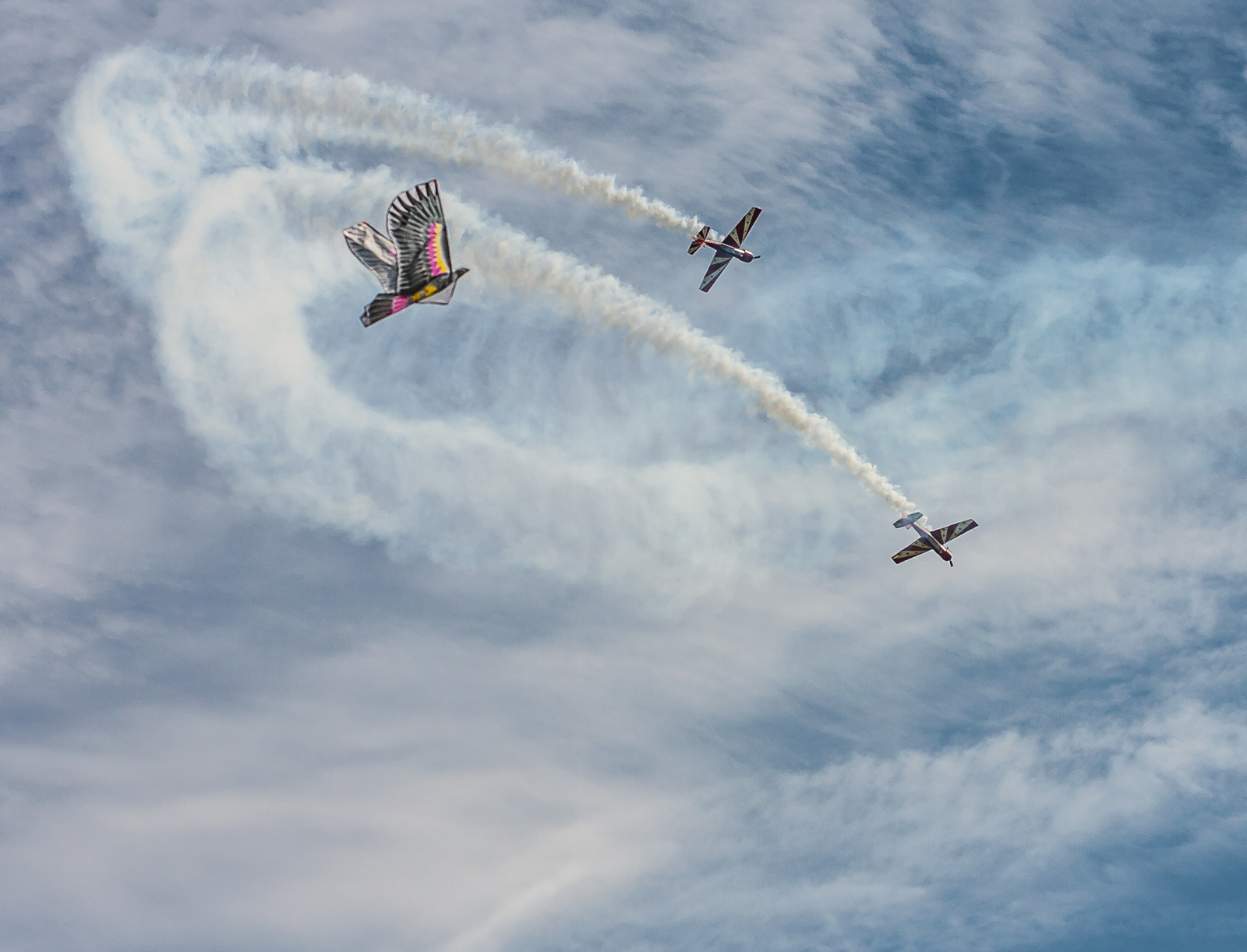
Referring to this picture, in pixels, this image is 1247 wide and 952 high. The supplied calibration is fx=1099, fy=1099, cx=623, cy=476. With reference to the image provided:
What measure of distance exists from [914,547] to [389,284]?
60210mm

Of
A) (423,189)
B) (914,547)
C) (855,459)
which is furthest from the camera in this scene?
(914,547)

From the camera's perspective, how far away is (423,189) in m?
77.5

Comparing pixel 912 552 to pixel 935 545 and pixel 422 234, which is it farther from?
pixel 422 234

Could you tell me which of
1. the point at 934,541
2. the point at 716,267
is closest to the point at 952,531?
the point at 934,541

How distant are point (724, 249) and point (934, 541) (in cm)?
3629

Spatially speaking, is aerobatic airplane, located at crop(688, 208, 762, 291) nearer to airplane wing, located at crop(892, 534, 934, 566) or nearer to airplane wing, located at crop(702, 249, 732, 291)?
airplane wing, located at crop(702, 249, 732, 291)

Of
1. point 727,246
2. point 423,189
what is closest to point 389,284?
point 423,189

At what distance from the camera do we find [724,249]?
367ft

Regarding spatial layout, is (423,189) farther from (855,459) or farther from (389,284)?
(855,459)

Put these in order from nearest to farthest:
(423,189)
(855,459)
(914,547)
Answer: (423,189), (855,459), (914,547)

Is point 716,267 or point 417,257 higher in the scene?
point 716,267

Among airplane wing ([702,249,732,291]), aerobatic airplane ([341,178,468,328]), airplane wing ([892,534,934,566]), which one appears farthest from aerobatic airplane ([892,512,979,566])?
aerobatic airplane ([341,178,468,328])

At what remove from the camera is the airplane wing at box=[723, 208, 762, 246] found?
361 ft

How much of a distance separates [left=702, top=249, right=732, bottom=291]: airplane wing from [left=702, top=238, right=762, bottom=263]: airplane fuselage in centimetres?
29
